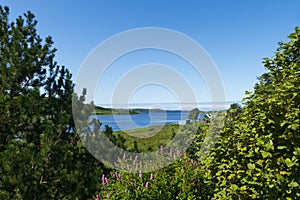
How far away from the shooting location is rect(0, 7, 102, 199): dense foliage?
11.3 feet

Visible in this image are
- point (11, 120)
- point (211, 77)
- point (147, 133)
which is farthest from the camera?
point (147, 133)

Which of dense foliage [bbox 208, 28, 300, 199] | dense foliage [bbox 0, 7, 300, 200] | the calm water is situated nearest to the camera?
dense foliage [bbox 208, 28, 300, 199]

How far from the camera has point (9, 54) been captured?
3965mm

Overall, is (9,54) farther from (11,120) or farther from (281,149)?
(281,149)

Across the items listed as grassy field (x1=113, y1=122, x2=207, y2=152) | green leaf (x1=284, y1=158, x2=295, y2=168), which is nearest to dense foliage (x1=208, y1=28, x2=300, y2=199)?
green leaf (x1=284, y1=158, x2=295, y2=168)

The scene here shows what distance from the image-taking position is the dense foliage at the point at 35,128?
344 cm

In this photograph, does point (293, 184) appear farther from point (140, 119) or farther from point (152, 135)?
point (140, 119)

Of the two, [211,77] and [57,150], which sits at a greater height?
[211,77]

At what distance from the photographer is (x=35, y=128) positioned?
391 centimetres

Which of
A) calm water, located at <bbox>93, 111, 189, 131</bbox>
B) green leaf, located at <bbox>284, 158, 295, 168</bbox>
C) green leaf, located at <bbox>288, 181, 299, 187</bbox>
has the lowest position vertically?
green leaf, located at <bbox>288, 181, 299, 187</bbox>

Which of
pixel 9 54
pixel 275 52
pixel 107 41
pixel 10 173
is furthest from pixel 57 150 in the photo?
pixel 275 52

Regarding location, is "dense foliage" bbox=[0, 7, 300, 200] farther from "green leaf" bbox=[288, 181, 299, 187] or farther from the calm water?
the calm water

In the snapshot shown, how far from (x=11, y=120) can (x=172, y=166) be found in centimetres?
262

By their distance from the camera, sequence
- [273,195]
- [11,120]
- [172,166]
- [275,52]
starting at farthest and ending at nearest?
[172,166] < [11,120] < [275,52] < [273,195]
